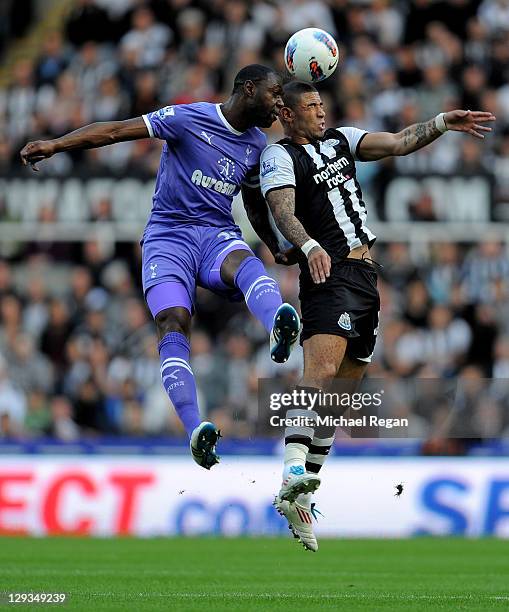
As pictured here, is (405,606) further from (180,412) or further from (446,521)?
(446,521)

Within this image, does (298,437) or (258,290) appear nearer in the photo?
(258,290)

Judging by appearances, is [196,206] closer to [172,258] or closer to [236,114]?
[172,258]

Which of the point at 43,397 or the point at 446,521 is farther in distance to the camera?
the point at 43,397

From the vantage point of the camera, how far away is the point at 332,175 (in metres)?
11.1

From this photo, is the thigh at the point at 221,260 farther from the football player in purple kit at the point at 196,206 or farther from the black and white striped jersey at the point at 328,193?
the black and white striped jersey at the point at 328,193

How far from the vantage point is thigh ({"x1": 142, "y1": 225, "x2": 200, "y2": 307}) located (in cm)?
1081

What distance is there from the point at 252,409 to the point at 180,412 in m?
7.20

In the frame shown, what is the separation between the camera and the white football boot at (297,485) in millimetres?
9984

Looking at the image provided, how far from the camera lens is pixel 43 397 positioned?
766 inches

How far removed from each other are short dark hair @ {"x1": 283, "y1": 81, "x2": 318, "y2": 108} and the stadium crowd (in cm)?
600

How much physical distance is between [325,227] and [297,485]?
2062 mm

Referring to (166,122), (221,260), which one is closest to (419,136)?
(221,260)

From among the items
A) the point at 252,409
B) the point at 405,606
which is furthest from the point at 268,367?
the point at 405,606
